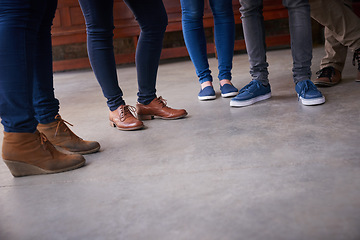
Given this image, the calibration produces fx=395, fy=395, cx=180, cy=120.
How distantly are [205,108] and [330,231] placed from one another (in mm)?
1206

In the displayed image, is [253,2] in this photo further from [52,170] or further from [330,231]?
[330,231]

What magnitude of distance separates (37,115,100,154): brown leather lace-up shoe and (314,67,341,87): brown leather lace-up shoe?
1226 mm

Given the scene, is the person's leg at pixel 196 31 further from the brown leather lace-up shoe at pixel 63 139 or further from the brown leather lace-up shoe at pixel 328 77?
the brown leather lace-up shoe at pixel 63 139

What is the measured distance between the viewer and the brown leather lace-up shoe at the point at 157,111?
5.68 feet

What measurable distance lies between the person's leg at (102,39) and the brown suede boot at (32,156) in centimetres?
46

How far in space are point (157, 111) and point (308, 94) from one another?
659 mm

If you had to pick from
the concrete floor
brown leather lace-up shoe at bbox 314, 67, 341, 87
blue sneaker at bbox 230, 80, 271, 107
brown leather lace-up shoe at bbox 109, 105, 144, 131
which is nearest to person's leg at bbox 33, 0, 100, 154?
the concrete floor

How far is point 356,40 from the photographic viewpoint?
207 centimetres

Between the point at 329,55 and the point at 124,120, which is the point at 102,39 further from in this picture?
the point at 329,55

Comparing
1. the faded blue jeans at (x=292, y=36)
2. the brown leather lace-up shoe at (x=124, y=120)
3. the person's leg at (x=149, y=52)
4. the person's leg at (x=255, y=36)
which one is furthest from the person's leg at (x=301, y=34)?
the brown leather lace-up shoe at (x=124, y=120)

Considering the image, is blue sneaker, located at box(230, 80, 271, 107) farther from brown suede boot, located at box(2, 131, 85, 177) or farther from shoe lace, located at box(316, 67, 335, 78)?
brown suede boot, located at box(2, 131, 85, 177)

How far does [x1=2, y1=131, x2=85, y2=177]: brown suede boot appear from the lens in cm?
113

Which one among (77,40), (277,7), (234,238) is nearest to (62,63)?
(77,40)

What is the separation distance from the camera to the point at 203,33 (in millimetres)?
2139
